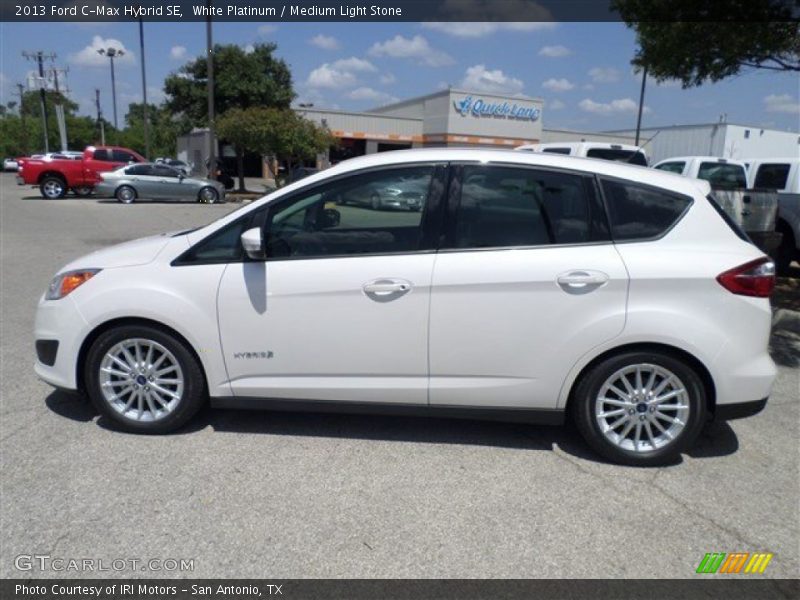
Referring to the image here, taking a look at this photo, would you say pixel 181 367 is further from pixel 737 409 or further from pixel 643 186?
pixel 737 409

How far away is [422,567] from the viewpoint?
274cm

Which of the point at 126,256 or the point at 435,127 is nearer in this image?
the point at 126,256

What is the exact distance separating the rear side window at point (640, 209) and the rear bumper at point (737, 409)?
3.45ft

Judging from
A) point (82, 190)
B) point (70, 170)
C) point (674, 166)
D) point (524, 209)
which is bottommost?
point (82, 190)

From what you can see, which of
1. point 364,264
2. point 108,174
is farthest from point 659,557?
point 108,174

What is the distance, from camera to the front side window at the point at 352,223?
145 inches

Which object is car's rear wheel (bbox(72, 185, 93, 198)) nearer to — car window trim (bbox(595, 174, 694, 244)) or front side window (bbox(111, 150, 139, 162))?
front side window (bbox(111, 150, 139, 162))

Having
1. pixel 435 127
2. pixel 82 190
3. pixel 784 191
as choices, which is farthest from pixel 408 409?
pixel 435 127

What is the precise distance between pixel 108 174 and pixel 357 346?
73.2 ft

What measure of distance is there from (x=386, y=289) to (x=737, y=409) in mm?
2114

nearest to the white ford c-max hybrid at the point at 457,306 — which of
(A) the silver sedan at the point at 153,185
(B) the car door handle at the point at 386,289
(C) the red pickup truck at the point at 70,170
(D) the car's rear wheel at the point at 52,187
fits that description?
(B) the car door handle at the point at 386,289

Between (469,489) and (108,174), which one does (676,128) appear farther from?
(469,489)

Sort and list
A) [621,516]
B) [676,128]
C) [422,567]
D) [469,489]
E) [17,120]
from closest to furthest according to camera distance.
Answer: [422,567], [621,516], [469,489], [676,128], [17,120]
